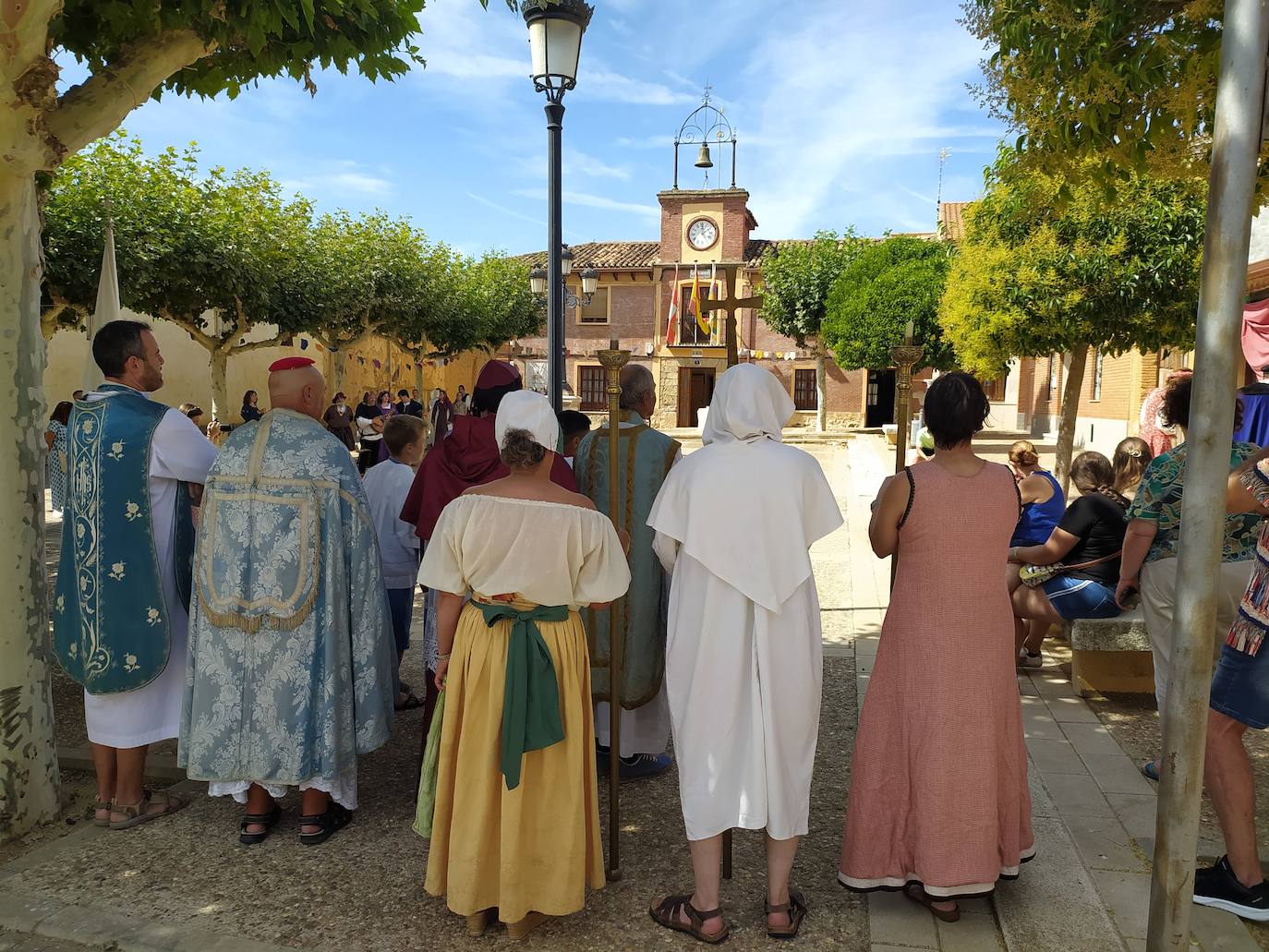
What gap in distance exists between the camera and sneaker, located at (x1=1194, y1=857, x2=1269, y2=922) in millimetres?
3084

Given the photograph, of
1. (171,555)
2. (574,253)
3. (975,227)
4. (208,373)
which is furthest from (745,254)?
(171,555)

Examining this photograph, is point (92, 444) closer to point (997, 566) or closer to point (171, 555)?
point (171, 555)

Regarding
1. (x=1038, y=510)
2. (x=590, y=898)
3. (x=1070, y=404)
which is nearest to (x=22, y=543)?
(x=590, y=898)

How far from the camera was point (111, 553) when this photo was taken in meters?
3.74

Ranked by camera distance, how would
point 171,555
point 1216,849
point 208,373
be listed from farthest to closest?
point 208,373
point 171,555
point 1216,849

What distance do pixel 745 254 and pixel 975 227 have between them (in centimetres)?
2808

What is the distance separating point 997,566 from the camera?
300 cm

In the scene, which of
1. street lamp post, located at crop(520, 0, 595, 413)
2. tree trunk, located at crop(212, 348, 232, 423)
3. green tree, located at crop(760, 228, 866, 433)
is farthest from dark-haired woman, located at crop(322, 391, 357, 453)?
green tree, located at crop(760, 228, 866, 433)

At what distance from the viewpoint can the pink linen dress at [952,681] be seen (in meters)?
2.95

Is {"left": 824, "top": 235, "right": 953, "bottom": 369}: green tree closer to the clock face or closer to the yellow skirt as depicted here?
the clock face

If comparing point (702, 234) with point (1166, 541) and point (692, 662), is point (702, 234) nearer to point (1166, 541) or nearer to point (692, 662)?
point (1166, 541)

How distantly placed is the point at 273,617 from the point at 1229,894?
3.59 meters

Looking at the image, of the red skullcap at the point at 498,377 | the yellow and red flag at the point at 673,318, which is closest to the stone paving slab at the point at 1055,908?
the red skullcap at the point at 498,377

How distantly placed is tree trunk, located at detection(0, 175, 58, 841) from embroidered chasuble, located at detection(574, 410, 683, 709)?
91.7 inches
